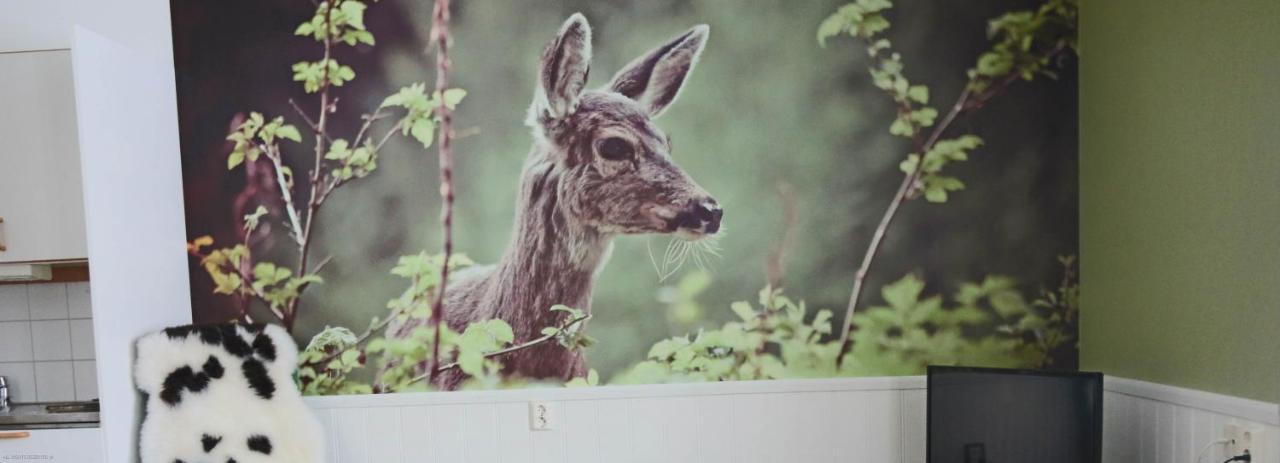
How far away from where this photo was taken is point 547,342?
2.35m

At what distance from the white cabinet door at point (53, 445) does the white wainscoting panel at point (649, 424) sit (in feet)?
1.94

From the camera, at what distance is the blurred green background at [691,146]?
2307 mm

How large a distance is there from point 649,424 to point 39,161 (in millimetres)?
2110

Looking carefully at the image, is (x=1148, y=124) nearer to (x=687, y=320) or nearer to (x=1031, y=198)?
(x=1031, y=198)

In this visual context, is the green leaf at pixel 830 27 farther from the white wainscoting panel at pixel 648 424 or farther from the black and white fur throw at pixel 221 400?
the black and white fur throw at pixel 221 400

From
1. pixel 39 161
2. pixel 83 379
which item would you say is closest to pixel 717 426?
pixel 83 379

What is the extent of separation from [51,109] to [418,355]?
4.46 ft

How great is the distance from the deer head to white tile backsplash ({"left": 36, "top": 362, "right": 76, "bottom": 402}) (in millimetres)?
1821

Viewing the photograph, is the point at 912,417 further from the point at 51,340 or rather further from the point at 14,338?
the point at 14,338

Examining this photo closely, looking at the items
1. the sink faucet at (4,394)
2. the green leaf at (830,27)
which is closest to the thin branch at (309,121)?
the sink faucet at (4,394)

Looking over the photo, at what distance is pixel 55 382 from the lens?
2.38 metres

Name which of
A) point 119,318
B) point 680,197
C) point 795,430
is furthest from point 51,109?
point 795,430

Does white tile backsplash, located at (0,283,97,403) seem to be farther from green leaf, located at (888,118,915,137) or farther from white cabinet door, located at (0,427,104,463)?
green leaf, located at (888,118,915,137)

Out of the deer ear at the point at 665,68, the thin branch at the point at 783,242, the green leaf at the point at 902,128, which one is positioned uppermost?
the deer ear at the point at 665,68
